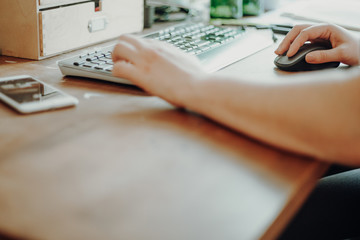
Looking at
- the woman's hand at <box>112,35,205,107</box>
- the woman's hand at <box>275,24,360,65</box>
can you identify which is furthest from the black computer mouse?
the woman's hand at <box>112,35,205,107</box>

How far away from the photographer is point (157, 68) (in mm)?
706

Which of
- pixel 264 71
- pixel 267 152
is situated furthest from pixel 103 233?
pixel 264 71

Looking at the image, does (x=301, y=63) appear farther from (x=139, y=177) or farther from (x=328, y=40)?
(x=139, y=177)

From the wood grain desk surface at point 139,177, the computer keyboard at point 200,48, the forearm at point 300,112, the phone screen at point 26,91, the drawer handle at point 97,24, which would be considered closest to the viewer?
the wood grain desk surface at point 139,177

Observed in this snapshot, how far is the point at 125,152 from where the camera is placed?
1.77 feet

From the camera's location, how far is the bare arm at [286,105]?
0.55 metres

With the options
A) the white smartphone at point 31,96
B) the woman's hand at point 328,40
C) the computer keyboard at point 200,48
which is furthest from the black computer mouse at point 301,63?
the white smartphone at point 31,96

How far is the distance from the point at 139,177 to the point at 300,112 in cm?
24

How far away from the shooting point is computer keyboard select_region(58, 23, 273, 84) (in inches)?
32.7

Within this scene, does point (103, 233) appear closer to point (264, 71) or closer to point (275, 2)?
point (264, 71)

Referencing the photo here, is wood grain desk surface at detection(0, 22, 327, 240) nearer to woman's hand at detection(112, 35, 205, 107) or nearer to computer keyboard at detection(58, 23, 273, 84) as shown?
woman's hand at detection(112, 35, 205, 107)

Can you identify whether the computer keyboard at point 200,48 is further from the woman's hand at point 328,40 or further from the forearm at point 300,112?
the forearm at point 300,112

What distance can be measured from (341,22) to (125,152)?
3.71 feet

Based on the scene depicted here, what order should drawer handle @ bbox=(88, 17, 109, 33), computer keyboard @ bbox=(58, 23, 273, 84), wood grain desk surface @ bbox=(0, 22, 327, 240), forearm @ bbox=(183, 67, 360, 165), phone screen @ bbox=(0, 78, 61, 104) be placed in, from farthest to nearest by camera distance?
drawer handle @ bbox=(88, 17, 109, 33), computer keyboard @ bbox=(58, 23, 273, 84), phone screen @ bbox=(0, 78, 61, 104), forearm @ bbox=(183, 67, 360, 165), wood grain desk surface @ bbox=(0, 22, 327, 240)
